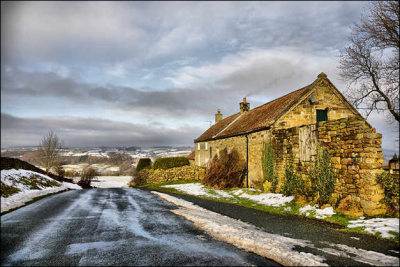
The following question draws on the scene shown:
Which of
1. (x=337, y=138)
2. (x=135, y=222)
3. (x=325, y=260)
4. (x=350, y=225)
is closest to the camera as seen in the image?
(x=325, y=260)

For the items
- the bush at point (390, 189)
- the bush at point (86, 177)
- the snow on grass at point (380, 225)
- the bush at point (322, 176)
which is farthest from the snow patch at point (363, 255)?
the bush at point (86, 177)

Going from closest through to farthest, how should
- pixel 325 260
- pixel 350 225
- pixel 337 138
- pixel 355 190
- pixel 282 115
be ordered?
pixel 325 260 → pixel 350 225 → pixel 355 190 → pixel 337 138 → pixel 282 115

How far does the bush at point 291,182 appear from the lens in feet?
37.1

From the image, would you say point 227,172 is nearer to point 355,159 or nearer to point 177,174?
point 177,174

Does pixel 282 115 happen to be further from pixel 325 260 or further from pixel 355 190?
pixel 325 260

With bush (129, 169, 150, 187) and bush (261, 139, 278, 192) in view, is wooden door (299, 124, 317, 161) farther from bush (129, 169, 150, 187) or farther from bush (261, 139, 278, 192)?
bush (129, 169, 150, 187)

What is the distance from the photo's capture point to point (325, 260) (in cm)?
452

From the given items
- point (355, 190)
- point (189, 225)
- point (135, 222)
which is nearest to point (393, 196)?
point (355, 190)

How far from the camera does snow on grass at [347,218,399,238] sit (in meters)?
6.21

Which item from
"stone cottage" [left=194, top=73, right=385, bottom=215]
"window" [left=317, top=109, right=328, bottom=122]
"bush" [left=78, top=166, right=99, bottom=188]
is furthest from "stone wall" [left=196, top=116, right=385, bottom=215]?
"bush" [left=78, top=166, right=99, bottom=188]

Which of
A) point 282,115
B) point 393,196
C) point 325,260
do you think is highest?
point 282,115

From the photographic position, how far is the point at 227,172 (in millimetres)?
18594

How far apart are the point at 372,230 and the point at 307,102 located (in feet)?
36.8

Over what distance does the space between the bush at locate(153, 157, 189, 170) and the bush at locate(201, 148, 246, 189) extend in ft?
30.6
